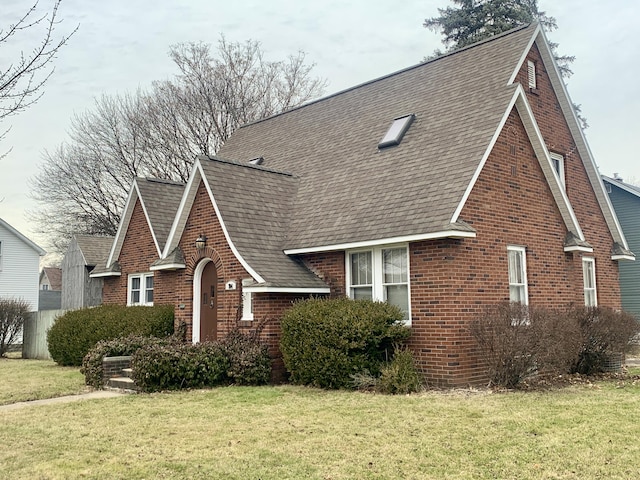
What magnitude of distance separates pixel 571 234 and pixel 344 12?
7828mm

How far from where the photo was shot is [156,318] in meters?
17.2

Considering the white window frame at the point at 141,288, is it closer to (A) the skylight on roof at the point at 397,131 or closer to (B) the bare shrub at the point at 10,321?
(B) the bare shrub at the point at 10,321

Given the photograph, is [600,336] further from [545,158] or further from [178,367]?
[178,367]

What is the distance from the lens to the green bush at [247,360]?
12969mm

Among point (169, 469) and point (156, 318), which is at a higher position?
point (156, 318)

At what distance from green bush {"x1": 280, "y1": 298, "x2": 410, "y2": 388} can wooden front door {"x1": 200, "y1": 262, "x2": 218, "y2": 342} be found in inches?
133

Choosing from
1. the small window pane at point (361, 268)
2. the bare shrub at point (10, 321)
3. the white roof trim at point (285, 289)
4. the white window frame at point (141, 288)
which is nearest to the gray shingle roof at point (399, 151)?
the small window pane at point (361, 268)

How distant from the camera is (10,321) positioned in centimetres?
2370

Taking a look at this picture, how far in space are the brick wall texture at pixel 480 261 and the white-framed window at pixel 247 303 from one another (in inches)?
6.0

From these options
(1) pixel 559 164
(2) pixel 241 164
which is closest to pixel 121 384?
(2) pixel 241 164

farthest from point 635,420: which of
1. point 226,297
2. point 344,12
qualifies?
point 344,12

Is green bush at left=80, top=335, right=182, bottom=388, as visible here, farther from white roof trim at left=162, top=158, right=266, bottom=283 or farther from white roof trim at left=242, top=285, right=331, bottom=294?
white roof trim at left=162, top=158, right=266, bottom=283

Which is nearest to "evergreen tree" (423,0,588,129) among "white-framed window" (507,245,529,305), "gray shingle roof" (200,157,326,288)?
"gray shingle roof" (200,157,326,288)

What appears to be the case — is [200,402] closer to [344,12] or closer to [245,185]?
[245,185]
